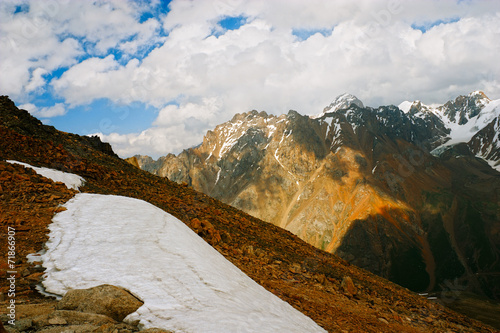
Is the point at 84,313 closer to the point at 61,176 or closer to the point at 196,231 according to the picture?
the point at 196,231

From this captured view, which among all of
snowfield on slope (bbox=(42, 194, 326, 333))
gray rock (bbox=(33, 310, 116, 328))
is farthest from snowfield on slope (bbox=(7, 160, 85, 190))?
gray rock (bbox=(33, 310, 116, 328))

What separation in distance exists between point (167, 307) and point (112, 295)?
1562 mm

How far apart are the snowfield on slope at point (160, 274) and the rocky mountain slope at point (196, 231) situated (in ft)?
2.88

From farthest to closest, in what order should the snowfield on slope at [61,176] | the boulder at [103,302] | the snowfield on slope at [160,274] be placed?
1. the snowfield on slope at [61,176]
2. the snowfield on slope at [160,274]
3. the boulder at [103,302]

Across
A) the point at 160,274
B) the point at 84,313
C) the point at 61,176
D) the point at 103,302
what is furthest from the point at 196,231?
the point at 84,313

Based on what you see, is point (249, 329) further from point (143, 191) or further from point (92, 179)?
point (92, 179)

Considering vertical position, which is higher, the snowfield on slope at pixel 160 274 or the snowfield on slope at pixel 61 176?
the snowfield on slope at pixel 61 176

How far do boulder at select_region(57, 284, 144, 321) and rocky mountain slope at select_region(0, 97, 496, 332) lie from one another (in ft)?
1.61

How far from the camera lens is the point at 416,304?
19.2 metres

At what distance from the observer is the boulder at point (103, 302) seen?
744 centimetres

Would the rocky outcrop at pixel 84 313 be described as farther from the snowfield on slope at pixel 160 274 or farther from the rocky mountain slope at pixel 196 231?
the snowfield on slope at pixel 160 274

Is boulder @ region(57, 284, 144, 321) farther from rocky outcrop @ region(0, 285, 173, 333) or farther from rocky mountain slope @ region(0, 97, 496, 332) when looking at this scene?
rocky mountain slope @ region(0, 97, 496, 332)

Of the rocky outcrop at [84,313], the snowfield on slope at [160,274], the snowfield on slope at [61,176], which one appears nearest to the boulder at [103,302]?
the rocky outcrop at [84,313]

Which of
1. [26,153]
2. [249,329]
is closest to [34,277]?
[249,329]
